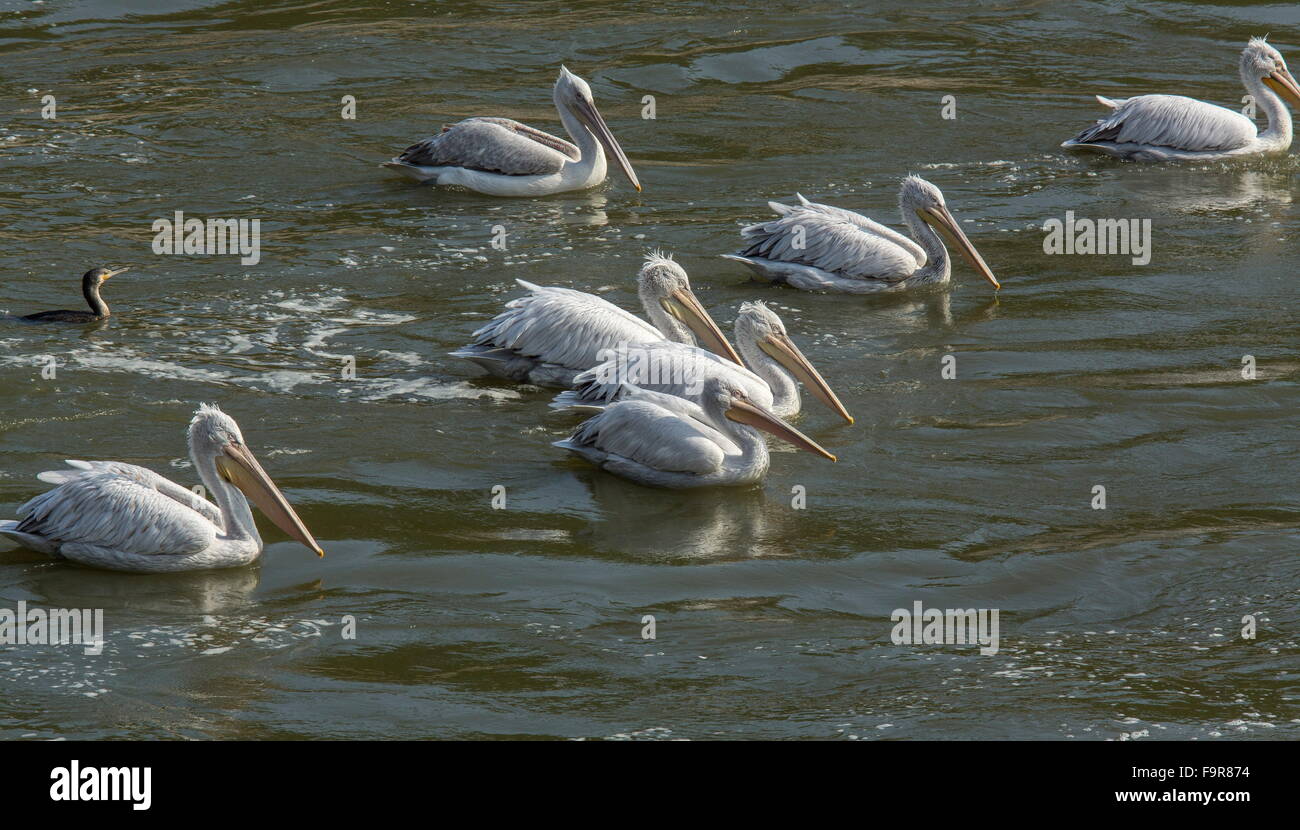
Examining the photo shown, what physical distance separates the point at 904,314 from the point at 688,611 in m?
3.80

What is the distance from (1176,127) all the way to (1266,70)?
3.68ft

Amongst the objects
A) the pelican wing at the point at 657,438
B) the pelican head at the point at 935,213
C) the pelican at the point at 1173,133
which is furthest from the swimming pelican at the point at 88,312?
the pelican at the point at 1173,133

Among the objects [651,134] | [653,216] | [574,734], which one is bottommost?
[574,734]

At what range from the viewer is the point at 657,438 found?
21.4 ft

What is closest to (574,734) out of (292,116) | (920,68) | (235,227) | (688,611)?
(688,611)

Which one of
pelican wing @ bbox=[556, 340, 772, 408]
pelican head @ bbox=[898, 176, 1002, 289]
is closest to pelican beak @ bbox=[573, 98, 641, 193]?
pelican head @ bbox=[898, 176, 1002, 289]

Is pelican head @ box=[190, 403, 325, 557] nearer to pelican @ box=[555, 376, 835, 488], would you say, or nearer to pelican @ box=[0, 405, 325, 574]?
A: pelican @ box=[0, 405, 325, 574]

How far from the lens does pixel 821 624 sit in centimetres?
542

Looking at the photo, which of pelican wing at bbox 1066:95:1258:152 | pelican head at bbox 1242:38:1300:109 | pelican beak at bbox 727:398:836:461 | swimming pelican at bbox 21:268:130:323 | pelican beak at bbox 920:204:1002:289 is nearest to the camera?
pelican beak at bbox 727:398:836:461

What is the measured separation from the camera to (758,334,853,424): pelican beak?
7113mm

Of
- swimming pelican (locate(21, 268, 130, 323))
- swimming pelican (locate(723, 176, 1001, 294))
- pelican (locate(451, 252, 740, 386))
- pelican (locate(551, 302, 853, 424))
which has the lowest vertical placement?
A: pelican (locate(551, 302, 853, 424))

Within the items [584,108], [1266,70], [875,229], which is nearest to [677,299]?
[875,229]

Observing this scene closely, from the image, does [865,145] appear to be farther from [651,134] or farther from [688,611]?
[688,611]

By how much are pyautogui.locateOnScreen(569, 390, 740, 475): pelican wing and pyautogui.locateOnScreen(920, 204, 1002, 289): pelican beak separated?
298 centimetres
